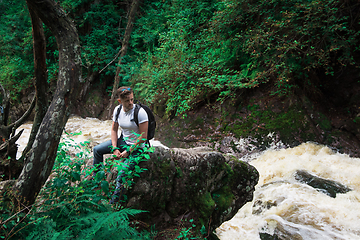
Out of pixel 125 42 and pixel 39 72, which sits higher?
pixel 125 42

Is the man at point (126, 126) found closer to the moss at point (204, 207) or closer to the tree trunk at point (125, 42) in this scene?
the moss at point (204, 207)

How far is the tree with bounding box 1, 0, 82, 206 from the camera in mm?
2025

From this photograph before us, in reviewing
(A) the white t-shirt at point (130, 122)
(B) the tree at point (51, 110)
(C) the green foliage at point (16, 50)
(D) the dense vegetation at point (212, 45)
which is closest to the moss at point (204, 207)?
(A) the white t-shirt at point (130, 122)

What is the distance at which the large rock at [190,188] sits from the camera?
282cm

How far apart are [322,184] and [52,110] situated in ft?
18.8

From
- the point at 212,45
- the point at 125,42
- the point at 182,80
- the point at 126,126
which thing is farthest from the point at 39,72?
the point at 125,42

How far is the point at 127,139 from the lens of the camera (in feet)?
9.07

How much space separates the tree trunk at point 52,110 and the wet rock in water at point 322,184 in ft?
17.7

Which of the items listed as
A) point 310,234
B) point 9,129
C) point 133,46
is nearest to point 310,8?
point 310,234

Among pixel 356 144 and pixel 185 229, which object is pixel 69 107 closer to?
pixel 185 229

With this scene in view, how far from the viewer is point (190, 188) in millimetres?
3154

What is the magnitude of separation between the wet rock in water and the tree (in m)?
5.41

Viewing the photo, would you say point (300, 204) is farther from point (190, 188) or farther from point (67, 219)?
point (67, 219)

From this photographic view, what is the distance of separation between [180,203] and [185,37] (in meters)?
8.17
